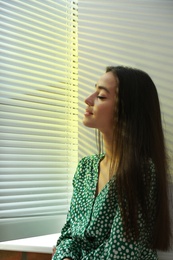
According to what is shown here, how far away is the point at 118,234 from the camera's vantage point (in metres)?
1.04

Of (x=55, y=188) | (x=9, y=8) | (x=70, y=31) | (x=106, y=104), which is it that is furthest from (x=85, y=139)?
(x=9, y=8)

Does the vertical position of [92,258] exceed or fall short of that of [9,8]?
it falls short

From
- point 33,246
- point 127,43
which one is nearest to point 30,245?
point 33,246

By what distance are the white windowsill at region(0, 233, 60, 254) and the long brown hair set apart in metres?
0.48

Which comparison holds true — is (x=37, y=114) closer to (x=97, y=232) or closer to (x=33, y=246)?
(x=33, y=246)

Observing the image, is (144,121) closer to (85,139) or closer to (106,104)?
(106,104)

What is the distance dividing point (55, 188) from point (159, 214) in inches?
26.5

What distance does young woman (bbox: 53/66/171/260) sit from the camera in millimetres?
1066

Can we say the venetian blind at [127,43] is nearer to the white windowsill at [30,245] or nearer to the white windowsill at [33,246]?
the white windowsill at [33,246]

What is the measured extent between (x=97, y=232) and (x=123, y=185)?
7.3 inches

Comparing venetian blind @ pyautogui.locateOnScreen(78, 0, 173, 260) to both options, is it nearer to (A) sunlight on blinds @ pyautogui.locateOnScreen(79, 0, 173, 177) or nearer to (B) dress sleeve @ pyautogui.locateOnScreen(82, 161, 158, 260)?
(A) sunlight on blinds @ pyautogui.locateOnScreen(79, 0, 173, 177)

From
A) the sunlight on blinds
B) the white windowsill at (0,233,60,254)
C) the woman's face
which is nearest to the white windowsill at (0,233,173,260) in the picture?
the white windowsill at (0,233,60,254)

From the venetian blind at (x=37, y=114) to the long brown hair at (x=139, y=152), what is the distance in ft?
1.70

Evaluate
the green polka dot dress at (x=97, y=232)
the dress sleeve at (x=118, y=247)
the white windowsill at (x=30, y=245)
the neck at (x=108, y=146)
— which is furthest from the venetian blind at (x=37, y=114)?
the dress sleeve at (x=118, y=247)
